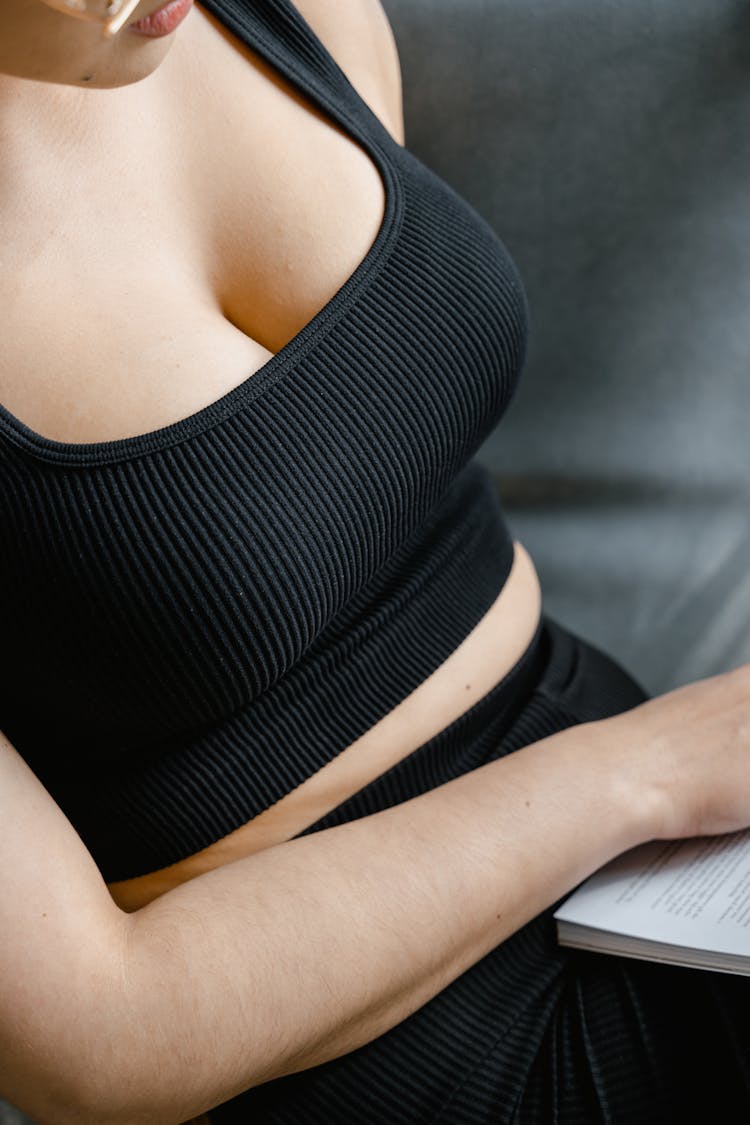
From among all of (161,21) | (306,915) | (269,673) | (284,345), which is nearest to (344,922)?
(306,915)

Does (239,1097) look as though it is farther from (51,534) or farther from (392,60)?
(392,60)

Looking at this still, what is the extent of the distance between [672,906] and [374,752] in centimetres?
18

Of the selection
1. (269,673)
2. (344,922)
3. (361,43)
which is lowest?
(344,922)

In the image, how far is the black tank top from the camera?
59 centimetres

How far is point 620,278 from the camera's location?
0.89 m

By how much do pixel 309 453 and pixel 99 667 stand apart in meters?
0.15

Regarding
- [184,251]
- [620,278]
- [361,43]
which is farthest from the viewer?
[620,278]

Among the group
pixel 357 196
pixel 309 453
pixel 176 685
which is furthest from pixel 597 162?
pixel 176 685

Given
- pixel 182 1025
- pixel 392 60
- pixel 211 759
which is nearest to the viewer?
pixel 182 1025

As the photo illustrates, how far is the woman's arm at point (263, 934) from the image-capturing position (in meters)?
0.54

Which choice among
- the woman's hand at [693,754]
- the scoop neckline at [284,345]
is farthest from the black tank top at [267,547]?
the woman's hand at [693,754]

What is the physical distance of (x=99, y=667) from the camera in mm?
600

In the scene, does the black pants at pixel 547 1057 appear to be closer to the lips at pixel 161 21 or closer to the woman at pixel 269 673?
the woman at pixel 269 673

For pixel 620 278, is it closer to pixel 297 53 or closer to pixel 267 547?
pixel 297 53
